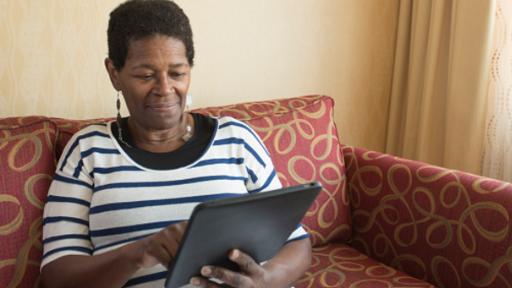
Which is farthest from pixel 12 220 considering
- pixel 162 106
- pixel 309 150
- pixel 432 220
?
pixel 432 220

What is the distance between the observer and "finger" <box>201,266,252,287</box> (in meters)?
0.97

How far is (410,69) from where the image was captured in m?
2.14

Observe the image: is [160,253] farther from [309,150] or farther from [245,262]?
[309,150]

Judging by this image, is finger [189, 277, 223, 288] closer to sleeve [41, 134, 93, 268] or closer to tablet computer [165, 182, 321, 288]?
tablet computer [165, 182, 321, 288]

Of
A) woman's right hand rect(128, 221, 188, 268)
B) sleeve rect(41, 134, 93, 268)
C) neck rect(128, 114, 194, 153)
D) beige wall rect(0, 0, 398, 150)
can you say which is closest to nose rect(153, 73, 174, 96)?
neck rect(128, 114, 194, 153)

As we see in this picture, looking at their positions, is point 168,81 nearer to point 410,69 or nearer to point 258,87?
point 258,87

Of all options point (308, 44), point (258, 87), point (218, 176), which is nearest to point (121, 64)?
point (218, 176)

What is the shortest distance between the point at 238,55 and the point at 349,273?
2.70ft

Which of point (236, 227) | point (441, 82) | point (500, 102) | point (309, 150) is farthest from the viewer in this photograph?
point (441, 82)

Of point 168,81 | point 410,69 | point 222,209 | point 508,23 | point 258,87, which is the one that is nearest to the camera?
point 222,209

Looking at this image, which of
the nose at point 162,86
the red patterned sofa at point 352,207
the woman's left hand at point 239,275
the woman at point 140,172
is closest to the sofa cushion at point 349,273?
the red patterned sofa at point 352,207

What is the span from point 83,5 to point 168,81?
573 millimetres

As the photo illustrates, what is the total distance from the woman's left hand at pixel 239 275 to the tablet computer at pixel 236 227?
0.01m

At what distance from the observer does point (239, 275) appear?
1009 mm
